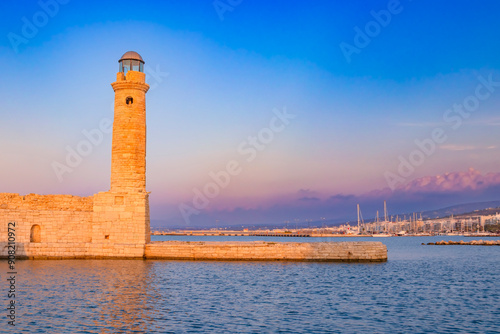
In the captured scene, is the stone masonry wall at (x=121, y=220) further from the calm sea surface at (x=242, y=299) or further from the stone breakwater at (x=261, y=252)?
the calm sea surface at (x=242, y=299)

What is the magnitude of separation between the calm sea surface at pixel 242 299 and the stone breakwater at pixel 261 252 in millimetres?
1085

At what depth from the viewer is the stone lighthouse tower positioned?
83.9 feet

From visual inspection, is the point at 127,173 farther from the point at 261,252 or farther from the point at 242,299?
the point at 242,299

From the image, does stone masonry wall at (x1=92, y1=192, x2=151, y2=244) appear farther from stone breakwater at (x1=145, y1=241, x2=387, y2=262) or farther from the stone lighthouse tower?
stone breakwater at (x1=145, y1=241, x2=387, y2=262)

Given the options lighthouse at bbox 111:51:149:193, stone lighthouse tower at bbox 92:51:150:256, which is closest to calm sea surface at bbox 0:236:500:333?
stone lighthouse tower at bbox 92:51:150:256

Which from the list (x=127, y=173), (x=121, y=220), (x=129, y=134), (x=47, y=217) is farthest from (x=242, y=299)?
(x=47, y=217)

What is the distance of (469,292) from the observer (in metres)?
18.2

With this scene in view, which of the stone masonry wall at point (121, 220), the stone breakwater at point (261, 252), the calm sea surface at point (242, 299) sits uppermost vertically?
the stone masonry wall at point (121, 220)

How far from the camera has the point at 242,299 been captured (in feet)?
51.4

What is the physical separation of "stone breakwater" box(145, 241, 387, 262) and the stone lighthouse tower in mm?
1514

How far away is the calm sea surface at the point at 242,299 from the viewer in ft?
39.3

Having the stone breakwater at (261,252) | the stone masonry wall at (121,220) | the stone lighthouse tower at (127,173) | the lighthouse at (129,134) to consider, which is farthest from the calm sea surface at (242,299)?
the lighthouse at (129,134)

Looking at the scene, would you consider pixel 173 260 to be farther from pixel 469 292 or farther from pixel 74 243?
pixel 469 292

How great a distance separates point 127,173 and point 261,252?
8.90 meters
